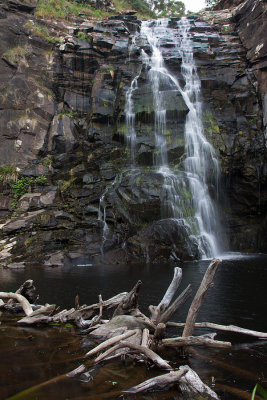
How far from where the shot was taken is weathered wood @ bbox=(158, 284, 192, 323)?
5.38m

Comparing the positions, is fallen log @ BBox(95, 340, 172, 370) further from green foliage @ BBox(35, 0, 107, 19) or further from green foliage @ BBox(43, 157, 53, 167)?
green foliage @ BBox(35, 0, 107, 19)

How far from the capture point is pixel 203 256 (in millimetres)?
20703

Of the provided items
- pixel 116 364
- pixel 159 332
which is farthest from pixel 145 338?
pixel 116 364

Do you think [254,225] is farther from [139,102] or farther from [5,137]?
[5,137]

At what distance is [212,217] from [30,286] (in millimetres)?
17525

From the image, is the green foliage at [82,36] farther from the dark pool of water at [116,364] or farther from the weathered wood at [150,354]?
the weathered wood at [150,354]

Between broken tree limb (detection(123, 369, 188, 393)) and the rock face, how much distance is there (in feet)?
51.2

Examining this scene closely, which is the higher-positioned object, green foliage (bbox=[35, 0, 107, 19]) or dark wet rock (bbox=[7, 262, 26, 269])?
green foliage (bbox=[35, 0, 107, 19])

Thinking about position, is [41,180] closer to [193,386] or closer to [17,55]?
[17,55]

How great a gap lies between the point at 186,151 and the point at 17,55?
17.9 meters

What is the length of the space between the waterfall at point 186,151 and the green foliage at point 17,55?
1025cm

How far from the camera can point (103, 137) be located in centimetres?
2714

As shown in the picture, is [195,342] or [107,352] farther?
[195,342]

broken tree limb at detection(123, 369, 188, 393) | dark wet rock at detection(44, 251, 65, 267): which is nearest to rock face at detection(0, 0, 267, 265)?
dark wet rock at detection(44, 251, 65, 267)
